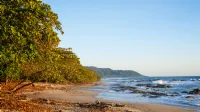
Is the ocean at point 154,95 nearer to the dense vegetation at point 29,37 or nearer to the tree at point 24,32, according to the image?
the dense vegetation at point 29,37

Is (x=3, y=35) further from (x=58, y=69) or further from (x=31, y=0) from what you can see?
(x=58, y=69)

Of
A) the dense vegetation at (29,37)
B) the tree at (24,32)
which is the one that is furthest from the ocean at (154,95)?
the tree at (24,32)

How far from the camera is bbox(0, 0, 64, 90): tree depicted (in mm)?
14211

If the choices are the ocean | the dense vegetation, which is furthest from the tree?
the ocean

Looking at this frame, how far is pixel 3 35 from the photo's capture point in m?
14.0

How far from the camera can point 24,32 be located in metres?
15.0

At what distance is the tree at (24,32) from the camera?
14.2 m

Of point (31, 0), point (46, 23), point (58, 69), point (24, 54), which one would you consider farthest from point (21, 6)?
point (58, 69)

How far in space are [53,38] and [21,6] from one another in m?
2.42

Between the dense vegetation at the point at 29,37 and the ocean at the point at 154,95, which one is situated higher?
the dense vegetation at the point at 29,37

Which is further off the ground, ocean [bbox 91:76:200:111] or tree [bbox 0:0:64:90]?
tree [bbox 0:0:64:90]

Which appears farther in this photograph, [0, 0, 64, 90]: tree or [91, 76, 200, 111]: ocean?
[91, 76, 200, 111]: ocean

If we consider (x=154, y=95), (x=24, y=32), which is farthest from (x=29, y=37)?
(x=154, y=95)

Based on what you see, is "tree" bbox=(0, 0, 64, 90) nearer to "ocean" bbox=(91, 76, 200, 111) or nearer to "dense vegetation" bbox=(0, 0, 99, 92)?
"dense vegetation" bbox=(0, 0, 99, 92)
